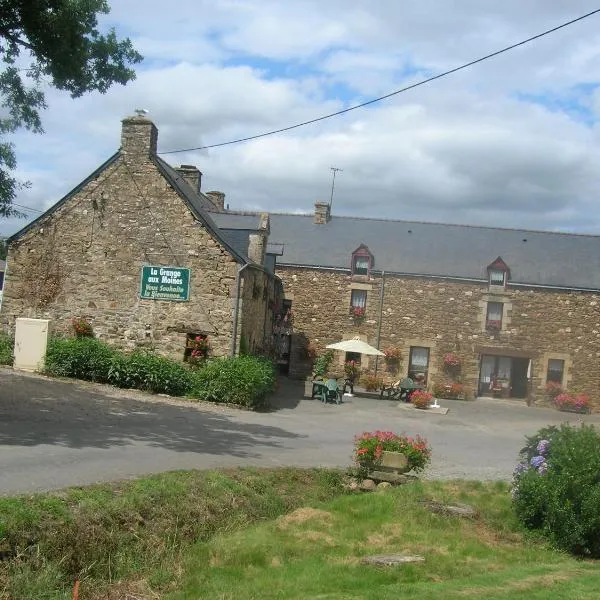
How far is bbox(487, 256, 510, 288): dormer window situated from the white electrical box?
18581 millimetres

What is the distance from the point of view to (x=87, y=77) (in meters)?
15.6

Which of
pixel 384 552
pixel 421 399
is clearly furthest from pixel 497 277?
pixel 384 552

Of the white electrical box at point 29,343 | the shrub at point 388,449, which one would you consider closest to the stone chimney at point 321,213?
the white electrical box at point 29,343

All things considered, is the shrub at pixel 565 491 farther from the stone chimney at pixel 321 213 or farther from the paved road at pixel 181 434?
the stone chimney at pixel 321 213

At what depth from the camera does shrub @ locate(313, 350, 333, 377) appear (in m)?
32.2

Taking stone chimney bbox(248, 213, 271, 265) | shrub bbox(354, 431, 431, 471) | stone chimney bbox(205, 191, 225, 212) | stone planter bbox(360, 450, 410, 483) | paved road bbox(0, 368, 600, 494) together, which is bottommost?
paved road bbox(0, 368, 600, 494)

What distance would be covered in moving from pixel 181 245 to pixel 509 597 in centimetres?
1749

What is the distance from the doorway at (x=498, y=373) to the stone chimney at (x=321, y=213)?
394 inches

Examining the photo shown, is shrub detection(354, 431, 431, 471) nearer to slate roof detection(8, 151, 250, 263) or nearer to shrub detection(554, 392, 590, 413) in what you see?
slate roof detection(8, 151, 250, 263)

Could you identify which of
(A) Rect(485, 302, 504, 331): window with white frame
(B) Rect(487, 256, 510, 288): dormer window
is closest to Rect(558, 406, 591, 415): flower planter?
(A) Rect(485, 302, 504, 331): window with white frame

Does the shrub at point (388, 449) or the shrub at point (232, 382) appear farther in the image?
the shrub at point (232, 382)

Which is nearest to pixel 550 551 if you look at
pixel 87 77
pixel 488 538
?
pixel 488 538

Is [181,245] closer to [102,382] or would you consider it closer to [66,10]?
[102,382]

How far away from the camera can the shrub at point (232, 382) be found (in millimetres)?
20672
